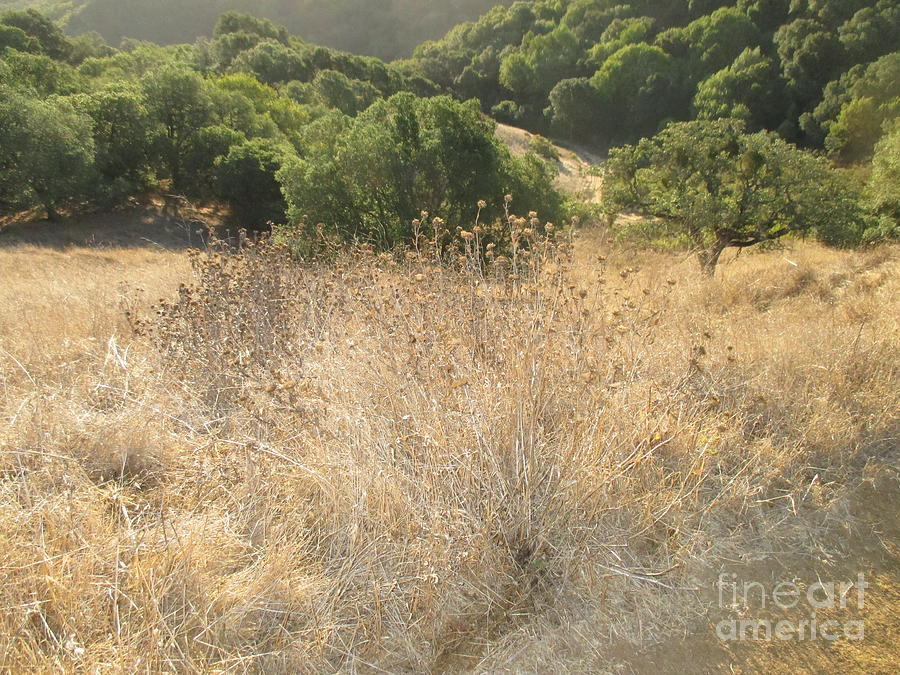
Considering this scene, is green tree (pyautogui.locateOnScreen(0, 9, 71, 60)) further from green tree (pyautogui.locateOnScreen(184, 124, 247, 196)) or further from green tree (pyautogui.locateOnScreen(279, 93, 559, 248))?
green tree (pyautogui.locateOnScreen(279, 93, 559, 248))

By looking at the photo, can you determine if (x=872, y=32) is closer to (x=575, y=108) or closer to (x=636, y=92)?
(x=636, y=92)

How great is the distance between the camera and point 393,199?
11.0m

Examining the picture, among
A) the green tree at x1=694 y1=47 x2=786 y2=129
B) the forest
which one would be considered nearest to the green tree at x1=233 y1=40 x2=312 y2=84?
the forest

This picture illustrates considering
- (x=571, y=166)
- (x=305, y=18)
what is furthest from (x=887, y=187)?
(x=305, y=18)

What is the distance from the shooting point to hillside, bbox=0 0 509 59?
2793 inches

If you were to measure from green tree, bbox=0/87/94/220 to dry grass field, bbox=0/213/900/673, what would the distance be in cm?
1981

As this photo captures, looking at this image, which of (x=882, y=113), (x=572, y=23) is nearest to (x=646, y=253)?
(x=882, y=113)

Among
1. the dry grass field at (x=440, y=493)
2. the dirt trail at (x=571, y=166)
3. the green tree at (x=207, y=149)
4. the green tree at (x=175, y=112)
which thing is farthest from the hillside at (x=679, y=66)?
the dry grass field at (x=440, y=493)

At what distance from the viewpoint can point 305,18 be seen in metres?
79.2

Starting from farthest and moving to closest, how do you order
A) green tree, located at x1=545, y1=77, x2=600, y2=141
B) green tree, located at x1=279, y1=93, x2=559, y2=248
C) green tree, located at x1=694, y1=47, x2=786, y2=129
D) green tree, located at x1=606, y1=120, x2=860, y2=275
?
green tree, located at x1=545, y1=77, x2=600, y2=141, green tree, located at x1=694, y1=47, x2=786, y2=129, green tree, located at x1=279, y1=93, x2=559, y2=248, green tree, located at x1=606, y1=120, x2=860, y2=275

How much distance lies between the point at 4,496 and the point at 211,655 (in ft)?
4.18

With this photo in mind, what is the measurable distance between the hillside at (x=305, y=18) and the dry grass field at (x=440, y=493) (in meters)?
84.5

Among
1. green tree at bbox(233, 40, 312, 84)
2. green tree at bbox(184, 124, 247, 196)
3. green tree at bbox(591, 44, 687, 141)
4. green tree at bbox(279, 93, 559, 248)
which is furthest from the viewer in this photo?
green tree at bbox(591, 44, 687, 141)

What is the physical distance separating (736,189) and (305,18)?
300 feet
